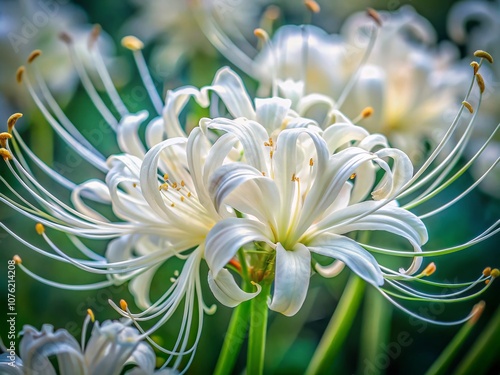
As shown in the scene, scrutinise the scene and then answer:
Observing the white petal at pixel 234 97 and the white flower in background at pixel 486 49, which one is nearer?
the white petal at pixel 234 97

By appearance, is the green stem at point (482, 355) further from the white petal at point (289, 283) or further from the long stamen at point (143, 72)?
the long stamen at point (143, 72)

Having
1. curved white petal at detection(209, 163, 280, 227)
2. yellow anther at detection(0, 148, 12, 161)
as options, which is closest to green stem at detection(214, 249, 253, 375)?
curved white petal at detection(209, 163, 280, 227)

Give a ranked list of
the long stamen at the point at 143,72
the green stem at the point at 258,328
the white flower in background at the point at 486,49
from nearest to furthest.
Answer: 1. the green stem at the point at 258,328
2. the long stamen at the point at 143,72
3. the white flower in background at the point at 486,49

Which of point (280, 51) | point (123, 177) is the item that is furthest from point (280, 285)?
point (280, 51)

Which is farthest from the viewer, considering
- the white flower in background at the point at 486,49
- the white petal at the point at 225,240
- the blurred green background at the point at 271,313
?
the white flower in background at the point at 486,49

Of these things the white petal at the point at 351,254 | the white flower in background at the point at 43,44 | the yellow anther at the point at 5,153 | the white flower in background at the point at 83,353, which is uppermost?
the white flower in background at the point at 43,44

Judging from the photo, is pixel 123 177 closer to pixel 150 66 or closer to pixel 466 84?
pixel 466 84

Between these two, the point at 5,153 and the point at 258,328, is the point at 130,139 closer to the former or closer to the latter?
the point at 5,153

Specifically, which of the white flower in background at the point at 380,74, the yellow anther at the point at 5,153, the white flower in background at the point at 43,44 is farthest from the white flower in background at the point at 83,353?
the white flower in background at the point at 43,44
